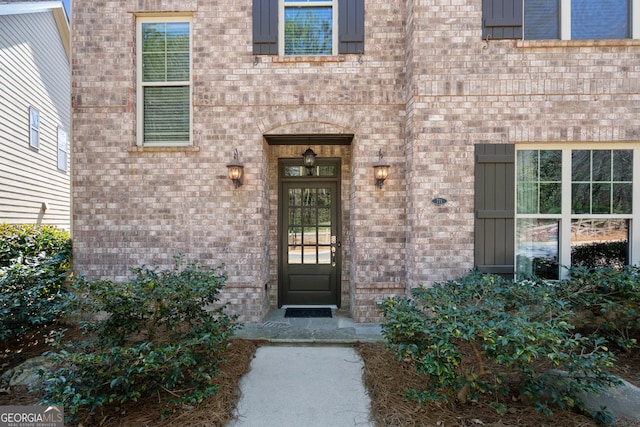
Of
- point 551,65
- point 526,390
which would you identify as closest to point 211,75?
point 551,65

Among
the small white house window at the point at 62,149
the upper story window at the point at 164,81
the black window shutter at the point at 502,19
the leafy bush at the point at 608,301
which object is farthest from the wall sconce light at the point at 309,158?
the small white house window at the point at 62,149

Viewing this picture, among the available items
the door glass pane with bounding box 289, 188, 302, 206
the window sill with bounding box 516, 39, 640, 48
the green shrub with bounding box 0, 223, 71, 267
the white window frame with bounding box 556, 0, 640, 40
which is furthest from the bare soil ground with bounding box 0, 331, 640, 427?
the white window frame with bounding box 556, 0, 640, 40

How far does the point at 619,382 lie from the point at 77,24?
23.0ft

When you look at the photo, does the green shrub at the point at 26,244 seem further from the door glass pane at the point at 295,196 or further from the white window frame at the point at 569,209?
the white window frame at the point at 569,209

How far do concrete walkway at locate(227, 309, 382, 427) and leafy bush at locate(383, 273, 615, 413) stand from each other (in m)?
0.65

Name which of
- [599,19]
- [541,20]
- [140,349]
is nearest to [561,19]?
[541,20]

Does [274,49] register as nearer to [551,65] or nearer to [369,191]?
[369,191]

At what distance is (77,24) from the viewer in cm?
439

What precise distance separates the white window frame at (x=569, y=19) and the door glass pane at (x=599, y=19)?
0.05 m

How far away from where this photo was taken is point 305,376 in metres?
3.20

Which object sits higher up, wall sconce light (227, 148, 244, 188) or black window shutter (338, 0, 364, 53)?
black window shutter (338, 0, 364, 53)

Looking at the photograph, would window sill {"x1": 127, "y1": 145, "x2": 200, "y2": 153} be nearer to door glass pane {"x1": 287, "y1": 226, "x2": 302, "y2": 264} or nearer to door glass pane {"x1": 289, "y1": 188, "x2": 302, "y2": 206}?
door glass pane {"x1": 289, "y1": 188, "x2": 302, "y2": 206}

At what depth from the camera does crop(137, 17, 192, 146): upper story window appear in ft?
14.9

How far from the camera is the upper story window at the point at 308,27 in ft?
14.3
